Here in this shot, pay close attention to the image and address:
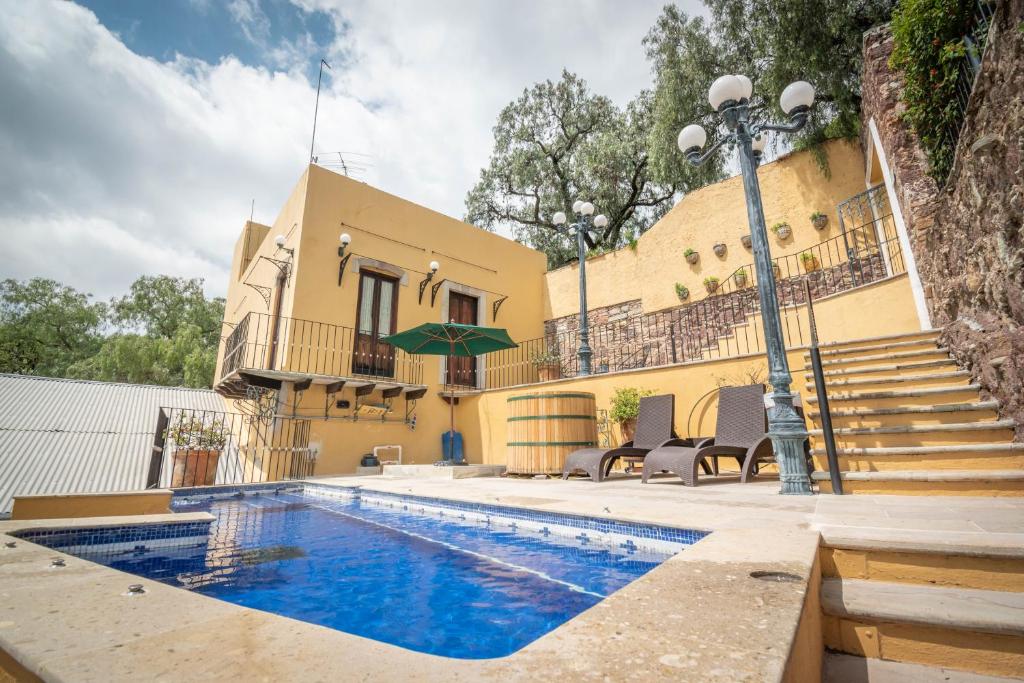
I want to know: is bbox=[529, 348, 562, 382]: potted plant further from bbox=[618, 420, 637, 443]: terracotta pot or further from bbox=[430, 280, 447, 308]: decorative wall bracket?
bbox=[430, 280, 447, 308]: decorative wall bracket

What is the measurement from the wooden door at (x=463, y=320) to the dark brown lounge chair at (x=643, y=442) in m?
5.20

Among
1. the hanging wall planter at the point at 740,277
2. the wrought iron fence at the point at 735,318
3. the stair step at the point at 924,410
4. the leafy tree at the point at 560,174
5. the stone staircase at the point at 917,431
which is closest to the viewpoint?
the stone staircase at the point at 917,431

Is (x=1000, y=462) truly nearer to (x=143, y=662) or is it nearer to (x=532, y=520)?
(x=532, y=520)

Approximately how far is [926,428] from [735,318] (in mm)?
5360

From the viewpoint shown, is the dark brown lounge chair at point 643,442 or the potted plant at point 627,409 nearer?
the dark brown lounge chair at point 643,442

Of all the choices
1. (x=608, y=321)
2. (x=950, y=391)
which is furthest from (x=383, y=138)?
(x=950, y=391)

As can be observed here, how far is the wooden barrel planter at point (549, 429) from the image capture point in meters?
6.32

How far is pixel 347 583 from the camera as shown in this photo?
7.61 ft

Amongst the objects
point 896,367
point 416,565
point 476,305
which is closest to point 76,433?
point 476,305

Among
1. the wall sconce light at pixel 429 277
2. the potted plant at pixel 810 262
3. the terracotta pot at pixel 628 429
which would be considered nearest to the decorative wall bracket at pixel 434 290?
the wall sconce light at pixel 429 277

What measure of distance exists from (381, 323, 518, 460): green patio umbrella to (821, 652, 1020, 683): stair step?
6292 mm

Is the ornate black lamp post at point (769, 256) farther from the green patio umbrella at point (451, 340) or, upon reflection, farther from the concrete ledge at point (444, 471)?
the concrete ledge at point (444, 471)

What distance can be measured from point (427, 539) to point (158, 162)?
12592 mm

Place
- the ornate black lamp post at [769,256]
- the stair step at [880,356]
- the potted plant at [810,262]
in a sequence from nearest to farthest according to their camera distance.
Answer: the ornate black lamp post at [769,256] → the stair step at [880,356] → the potted plant at [810,262]
